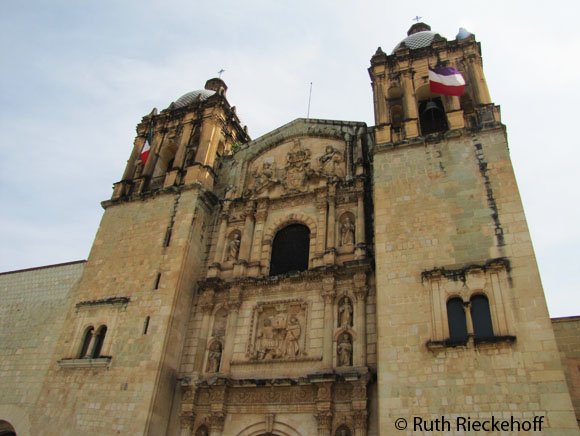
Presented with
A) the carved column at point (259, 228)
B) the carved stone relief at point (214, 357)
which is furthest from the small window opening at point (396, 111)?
the carved stone relief at point (214, 357)

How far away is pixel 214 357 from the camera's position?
13.3 meters

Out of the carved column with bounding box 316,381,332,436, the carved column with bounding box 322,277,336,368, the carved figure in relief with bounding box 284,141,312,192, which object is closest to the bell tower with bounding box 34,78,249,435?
the carved figure in relief with bounding box 284,141,312,192

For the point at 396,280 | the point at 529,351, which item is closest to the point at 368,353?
the point at 396,280

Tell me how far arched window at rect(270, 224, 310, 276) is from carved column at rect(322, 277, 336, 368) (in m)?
1.49

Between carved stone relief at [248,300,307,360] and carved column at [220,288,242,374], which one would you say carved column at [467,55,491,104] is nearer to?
carved stone relief at [248,300,307,360]

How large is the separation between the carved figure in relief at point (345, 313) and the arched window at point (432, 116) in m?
6.84

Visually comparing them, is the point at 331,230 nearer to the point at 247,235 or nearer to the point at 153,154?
the point at 247,235

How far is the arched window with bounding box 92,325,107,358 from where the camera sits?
547 inches

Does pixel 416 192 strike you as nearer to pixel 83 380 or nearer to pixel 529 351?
pixel 529 351

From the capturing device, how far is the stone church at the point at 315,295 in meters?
10.1

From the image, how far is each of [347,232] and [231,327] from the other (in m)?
4.40

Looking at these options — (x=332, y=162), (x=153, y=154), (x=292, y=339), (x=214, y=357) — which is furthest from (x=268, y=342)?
(x=153, y=154)

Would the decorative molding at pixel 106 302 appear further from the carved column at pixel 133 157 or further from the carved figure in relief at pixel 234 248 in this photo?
the carved column at pixel 133 157

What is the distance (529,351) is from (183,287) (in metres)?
9.38
